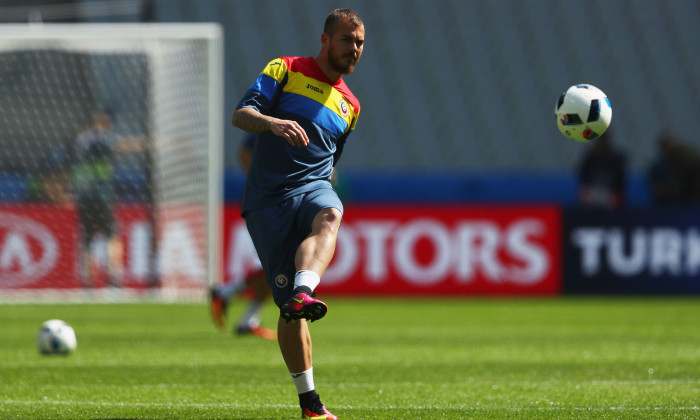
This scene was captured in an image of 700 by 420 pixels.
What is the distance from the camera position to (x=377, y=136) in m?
24.7

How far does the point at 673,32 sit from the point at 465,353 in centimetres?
1836

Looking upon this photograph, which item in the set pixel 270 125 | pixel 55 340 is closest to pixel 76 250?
pixel 55 340

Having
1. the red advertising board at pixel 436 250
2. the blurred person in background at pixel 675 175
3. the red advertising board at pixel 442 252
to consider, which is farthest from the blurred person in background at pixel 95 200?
the blurred person in background at pixel 675 175

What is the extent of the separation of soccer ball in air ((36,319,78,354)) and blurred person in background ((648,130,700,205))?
11.1 metres

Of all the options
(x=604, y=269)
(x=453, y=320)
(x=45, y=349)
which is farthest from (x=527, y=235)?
(x=45, y=349)

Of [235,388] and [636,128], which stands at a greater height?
[636,128]

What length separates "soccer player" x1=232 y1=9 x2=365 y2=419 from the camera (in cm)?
520

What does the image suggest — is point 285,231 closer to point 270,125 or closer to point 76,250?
point 270,125

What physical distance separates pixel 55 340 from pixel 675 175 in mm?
11579

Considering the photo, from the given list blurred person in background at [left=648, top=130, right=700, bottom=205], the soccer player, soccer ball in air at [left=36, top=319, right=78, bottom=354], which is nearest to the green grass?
soccer ball in air at [left=36, top=319, right=78, bottom=354]

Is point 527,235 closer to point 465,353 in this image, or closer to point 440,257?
point 440,257

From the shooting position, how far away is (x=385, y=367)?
7.86m

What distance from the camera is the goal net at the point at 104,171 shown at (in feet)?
48.9

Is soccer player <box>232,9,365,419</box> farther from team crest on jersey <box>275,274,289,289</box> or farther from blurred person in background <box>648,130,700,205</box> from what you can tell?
blurred person in background <box>648,130,700,205</box>
